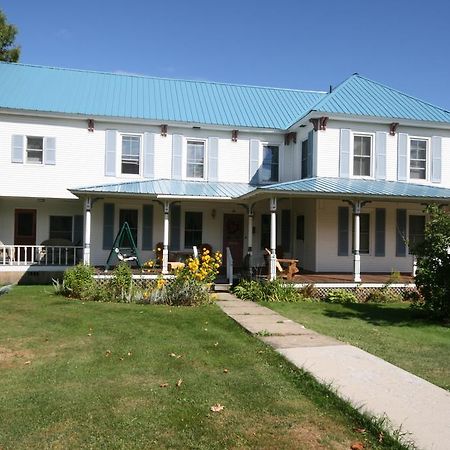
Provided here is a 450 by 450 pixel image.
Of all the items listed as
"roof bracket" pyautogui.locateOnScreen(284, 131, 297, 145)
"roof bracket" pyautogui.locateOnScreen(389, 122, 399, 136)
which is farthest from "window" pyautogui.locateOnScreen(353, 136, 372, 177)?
"roof bracket" pyautogui.locateOnScreen(284, 131, 297, 145)

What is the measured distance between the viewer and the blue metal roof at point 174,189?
15.3m

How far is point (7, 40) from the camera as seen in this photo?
28078mm

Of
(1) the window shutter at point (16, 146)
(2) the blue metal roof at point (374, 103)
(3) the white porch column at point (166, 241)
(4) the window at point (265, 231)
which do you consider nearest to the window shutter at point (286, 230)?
(4) the window at point (265, 231)

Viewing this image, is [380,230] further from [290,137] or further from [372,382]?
[372,382]

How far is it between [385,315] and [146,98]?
13.2 meters

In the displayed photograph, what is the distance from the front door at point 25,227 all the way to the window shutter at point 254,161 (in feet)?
29.5

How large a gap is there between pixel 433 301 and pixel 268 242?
8.75 meters

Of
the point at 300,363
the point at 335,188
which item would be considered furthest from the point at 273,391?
the point at 335,188

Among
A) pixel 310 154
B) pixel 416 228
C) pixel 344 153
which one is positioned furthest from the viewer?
pixel 416 228

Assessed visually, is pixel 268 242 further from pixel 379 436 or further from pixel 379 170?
pixel 379 436

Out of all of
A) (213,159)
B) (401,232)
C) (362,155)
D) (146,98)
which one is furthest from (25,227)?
(401,232)

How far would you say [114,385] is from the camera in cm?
565

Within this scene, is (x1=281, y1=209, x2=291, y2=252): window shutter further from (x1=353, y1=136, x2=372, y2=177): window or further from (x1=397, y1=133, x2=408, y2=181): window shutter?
(x1=397, y1=133, x2=408, y2=181): window shutter

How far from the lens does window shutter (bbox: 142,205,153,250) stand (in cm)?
1794
